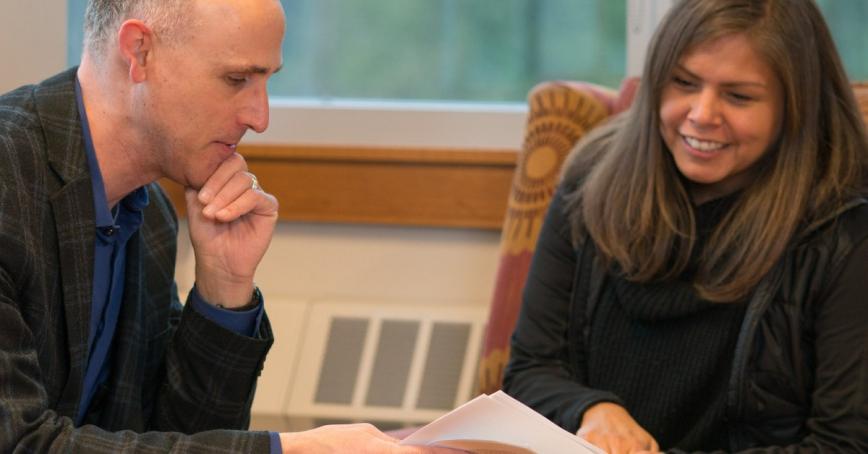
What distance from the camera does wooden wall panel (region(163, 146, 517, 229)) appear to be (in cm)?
286

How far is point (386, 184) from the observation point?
2906mm

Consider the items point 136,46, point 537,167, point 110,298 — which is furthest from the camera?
point 537,167

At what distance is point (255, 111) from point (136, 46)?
0.53 ft

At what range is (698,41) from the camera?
190 centimetres

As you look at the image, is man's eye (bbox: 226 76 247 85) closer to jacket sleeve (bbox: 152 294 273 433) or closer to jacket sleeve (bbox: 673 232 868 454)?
jacket sleeve (bbox: 152 294 273 433)

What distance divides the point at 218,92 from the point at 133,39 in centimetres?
11

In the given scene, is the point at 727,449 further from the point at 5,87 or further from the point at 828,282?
the point at 5,87

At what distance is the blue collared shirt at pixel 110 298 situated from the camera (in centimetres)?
152

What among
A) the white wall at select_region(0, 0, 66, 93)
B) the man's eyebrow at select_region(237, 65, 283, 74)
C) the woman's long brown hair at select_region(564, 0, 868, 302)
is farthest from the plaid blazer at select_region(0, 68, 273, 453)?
the woman's long brown hair at select_region(564, 0, 868, 302)

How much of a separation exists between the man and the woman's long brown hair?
0.64m

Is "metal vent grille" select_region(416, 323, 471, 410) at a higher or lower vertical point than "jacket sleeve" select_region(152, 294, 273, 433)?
lower

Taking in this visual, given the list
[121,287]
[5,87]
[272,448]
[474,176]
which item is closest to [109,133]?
[121,287]

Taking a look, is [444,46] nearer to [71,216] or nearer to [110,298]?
[110,298]

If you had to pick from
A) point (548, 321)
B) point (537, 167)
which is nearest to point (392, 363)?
point (537, 167)
